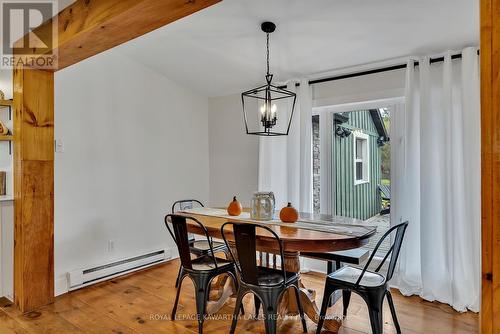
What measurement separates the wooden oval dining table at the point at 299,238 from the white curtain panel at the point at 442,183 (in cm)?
77

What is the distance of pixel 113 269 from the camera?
11.0 feet

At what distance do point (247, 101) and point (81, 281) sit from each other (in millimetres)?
2703

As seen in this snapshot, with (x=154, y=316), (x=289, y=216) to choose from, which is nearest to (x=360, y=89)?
(x=289, y=216)

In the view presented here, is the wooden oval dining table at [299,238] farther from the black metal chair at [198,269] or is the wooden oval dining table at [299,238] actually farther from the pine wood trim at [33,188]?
the pine wood trim at [33,188]

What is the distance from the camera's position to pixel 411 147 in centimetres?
286

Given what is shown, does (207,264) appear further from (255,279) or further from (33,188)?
(33,188)

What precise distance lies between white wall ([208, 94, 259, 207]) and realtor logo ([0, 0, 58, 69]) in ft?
6.99

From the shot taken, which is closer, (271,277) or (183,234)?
(271,277)

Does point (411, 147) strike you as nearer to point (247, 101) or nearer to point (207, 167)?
point (247, 101)

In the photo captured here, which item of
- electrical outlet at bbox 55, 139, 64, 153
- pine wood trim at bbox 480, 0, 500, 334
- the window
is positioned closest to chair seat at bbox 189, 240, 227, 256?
electrical outlet at bbox 55, 139, 64, 153

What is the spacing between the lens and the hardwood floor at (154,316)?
2354mm

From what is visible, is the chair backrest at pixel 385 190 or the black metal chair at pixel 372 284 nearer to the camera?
the black metal chair at pixel 372 284

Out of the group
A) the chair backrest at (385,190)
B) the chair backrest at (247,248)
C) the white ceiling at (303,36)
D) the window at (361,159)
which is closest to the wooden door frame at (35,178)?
the white ceiling at (303,36)

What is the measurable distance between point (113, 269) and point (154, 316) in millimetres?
1055
